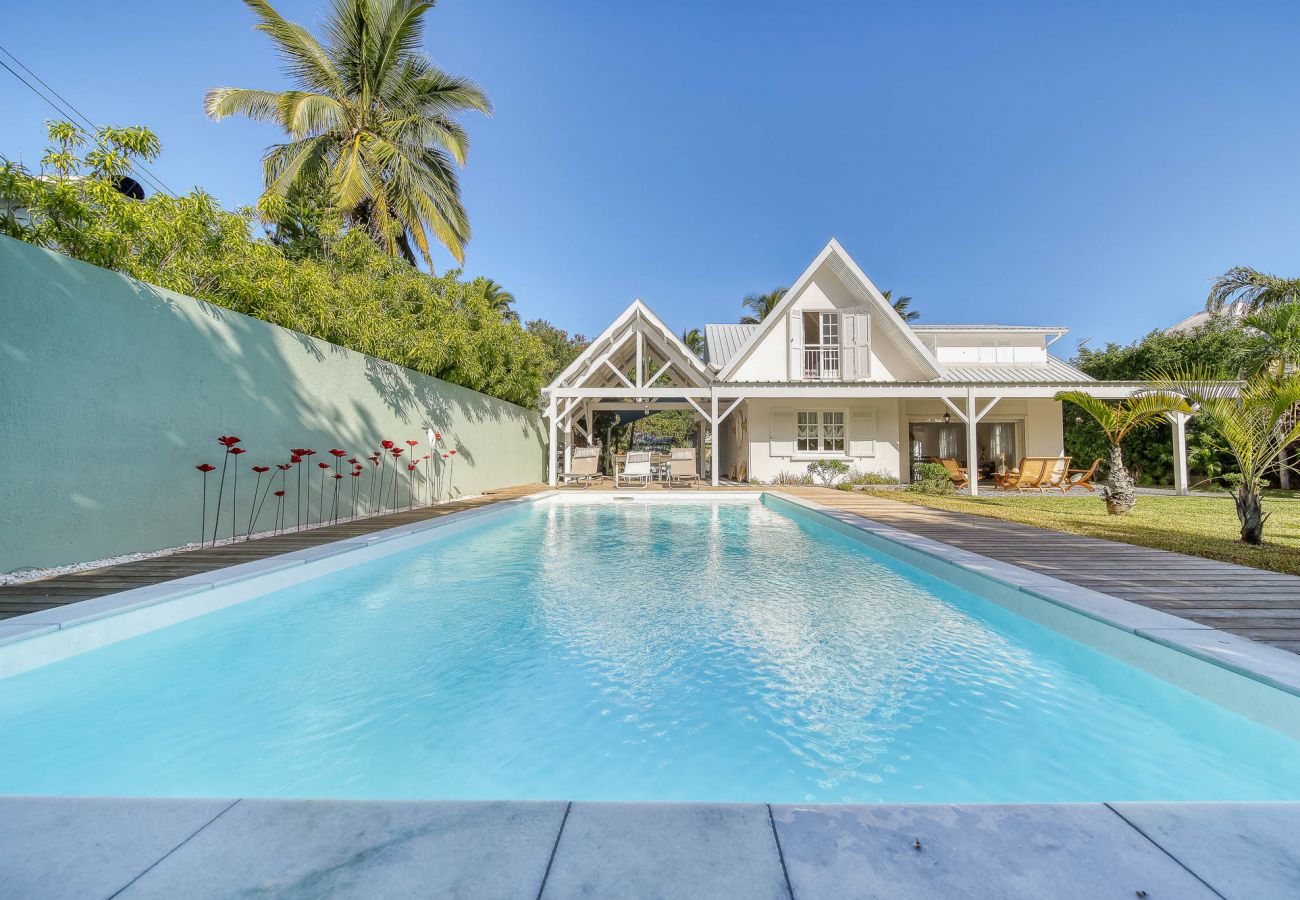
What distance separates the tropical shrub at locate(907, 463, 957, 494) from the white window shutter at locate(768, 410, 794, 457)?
11.5ft

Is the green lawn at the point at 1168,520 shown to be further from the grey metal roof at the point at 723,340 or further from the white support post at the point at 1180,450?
the grey metal roof at the point at 723,340

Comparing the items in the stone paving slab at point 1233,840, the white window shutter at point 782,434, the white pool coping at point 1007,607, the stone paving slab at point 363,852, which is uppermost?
the white window shutter at point 782,434

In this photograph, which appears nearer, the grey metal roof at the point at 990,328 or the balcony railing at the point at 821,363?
the balcony railing at the point at 821,363

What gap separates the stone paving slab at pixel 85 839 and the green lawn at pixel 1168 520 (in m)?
6.86

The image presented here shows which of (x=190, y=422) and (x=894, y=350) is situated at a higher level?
(x=894, y=350)

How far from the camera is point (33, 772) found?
227cm

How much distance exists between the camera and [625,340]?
16.8m

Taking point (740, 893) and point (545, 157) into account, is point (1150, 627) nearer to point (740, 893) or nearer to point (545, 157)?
point (740, 893)

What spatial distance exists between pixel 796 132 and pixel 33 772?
24.4 m

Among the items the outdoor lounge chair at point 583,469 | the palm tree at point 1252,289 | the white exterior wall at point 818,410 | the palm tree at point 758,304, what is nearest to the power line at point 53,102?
the outdoor lounge chair at point 583,469

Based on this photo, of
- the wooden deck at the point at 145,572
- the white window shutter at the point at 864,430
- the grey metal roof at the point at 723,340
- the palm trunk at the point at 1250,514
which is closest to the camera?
the wooden deck at the point at 145,572

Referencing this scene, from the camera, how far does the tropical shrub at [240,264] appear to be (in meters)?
5.36

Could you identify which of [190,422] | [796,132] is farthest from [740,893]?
[796,132]

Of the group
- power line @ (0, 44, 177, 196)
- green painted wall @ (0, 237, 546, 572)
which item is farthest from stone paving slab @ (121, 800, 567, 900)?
power line @ (0, 44, 177, 196)
